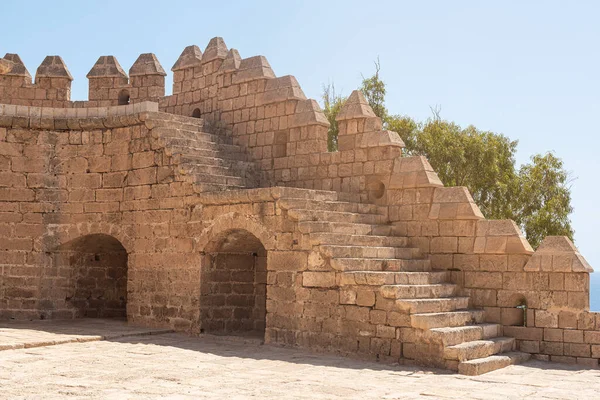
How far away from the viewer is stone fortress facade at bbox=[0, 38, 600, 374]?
400 inches

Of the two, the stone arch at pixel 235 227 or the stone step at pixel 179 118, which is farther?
the stone step at pixel 179 118

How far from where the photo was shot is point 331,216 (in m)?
11.1

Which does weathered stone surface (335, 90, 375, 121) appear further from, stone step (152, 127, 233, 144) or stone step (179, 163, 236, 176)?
stone step (152, 127, 233, 144)

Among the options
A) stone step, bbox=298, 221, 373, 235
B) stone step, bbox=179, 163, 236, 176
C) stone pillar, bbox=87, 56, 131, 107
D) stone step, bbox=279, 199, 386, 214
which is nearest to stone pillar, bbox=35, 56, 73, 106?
stone pillar, bbox=87, 56, 131, 107

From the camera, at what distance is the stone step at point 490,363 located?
8836mm

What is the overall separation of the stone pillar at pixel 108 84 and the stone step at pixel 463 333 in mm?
9471

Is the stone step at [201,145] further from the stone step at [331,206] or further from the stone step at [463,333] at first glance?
the stone step at [463,333]

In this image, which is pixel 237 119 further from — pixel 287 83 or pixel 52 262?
pixel 52 262

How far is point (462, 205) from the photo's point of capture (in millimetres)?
11195

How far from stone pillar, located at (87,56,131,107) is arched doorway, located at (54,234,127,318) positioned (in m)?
3.42

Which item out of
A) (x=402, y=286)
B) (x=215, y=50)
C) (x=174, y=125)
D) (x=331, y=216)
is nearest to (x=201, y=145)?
(x=174, y=125)

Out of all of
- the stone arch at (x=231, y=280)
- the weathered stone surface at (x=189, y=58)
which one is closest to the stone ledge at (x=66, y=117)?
the weathered stone surface at (x=189, y=58)

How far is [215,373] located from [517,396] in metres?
3.39

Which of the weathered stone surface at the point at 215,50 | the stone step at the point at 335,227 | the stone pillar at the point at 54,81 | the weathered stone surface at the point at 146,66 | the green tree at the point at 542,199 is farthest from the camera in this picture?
the green tree at the point at 542,199
